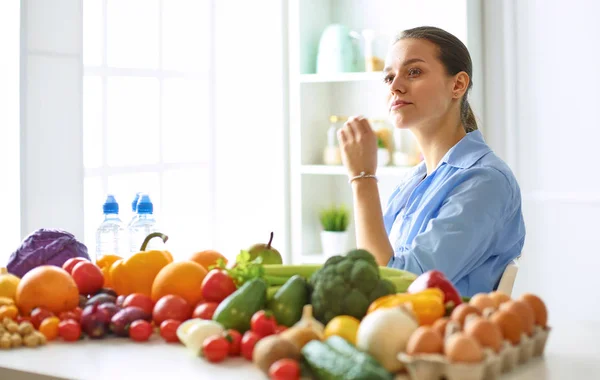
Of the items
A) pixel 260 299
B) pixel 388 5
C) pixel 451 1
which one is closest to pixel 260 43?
pixel 388 5

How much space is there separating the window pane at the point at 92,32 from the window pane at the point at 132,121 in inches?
4.8

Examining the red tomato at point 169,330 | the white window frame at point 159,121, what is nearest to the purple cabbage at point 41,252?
the red tomato at point 169,330

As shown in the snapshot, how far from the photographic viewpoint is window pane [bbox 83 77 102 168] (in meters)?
3.40

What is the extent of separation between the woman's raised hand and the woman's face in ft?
0.31

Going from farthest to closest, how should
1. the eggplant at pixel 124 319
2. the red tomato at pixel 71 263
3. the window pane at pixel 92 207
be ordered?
the window pane at pixel 92 207 < the red tomato at pixel 71 263 < the eggplant at pixel 124 319

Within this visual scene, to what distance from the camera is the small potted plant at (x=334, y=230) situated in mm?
4066

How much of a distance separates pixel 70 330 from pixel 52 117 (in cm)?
148

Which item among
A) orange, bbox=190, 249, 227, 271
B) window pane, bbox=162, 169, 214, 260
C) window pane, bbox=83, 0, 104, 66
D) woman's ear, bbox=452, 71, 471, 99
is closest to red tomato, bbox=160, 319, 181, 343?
orange, bbox=190, 249, 227, 271

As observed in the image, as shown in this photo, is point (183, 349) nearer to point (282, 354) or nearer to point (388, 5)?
point (282, 354)

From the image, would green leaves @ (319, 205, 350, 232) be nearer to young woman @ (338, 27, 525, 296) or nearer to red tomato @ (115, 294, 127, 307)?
young woman @ (338, 27, 525, 296)

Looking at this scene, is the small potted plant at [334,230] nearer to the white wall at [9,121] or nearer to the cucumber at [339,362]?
the white wall at [9,121]

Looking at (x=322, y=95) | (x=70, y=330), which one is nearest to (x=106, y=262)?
(x=70, y=330)

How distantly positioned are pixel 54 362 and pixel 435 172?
131 centimetres

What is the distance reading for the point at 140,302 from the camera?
5.08ft
